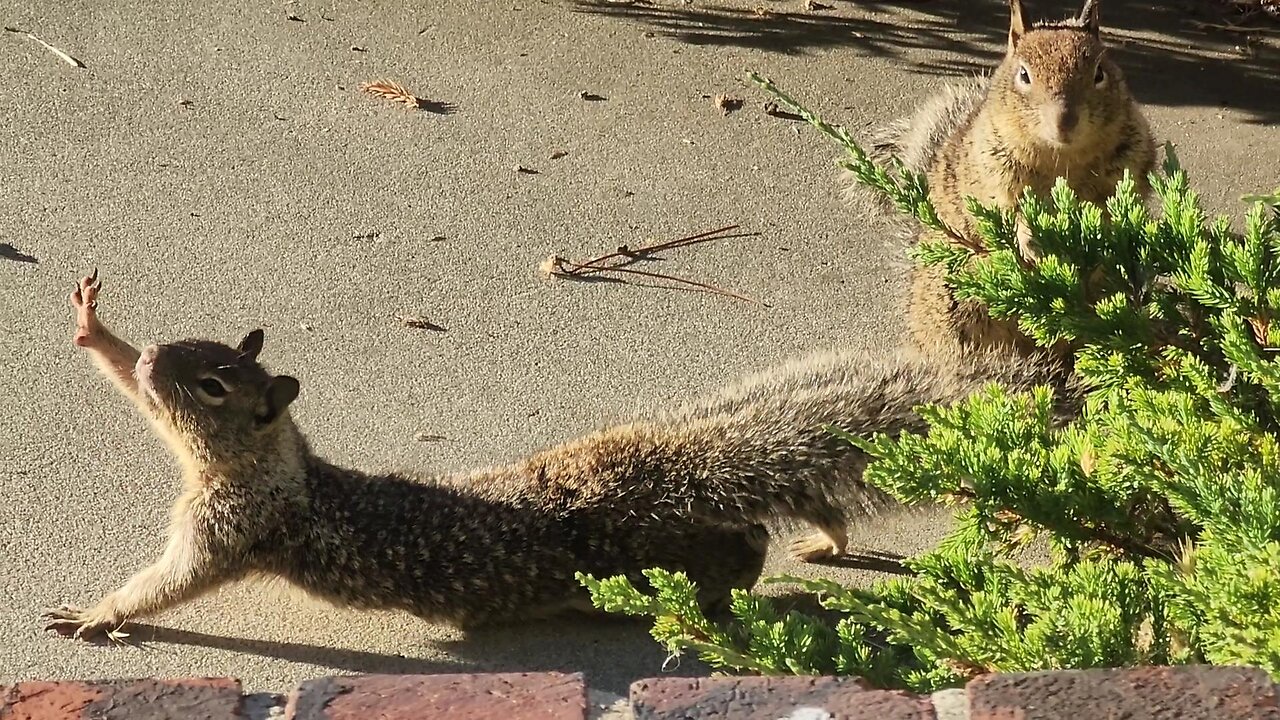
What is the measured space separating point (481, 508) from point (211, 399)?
0.86 m

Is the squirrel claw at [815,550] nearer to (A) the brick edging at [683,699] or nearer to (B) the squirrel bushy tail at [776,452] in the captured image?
(B) the squirrel bushy tail at [776,452]

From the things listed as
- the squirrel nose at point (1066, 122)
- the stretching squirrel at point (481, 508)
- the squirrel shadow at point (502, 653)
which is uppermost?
the squirrel nose at point (1066, 122)

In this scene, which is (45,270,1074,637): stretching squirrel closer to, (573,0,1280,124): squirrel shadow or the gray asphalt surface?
the gray asphalt surface

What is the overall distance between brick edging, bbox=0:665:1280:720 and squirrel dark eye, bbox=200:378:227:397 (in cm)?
214

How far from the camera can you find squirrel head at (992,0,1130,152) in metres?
4.59

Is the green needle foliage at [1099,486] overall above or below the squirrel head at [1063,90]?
below

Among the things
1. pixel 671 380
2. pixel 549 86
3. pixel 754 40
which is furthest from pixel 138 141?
pixel 754 40

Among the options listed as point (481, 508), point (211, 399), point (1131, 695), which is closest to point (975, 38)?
point (481, 508)

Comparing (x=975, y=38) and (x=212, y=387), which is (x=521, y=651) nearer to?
(x=212, y=387)

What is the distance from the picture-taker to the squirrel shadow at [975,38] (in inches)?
290

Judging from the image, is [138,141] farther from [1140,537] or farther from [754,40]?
[1140,537]

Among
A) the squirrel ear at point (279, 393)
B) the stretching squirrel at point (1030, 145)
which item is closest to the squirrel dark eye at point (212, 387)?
the squirrel ear at point (279, 393)

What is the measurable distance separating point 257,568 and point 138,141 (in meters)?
2.91

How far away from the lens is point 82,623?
4.02 meters
